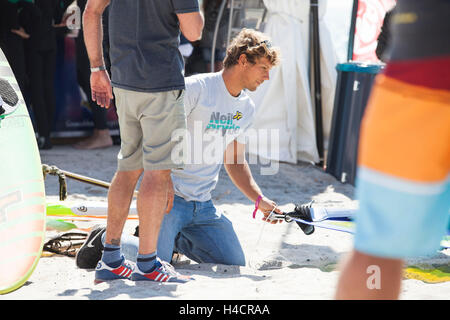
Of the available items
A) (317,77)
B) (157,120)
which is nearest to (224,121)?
(157,120)

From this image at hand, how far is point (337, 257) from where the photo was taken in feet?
10.6

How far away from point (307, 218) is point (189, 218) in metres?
0.60

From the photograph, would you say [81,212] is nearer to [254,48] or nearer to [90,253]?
[90,253]

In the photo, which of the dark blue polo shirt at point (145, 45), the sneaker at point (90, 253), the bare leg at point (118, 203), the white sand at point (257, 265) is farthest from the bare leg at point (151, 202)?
the sneaker at point (90, 253)

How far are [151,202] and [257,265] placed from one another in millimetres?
963

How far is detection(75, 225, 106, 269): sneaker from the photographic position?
9.17 ft

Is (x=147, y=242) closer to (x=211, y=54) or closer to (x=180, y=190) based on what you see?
(x=180, y=190)

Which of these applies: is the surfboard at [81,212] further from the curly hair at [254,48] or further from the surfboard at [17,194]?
the curly hair at [254,48]

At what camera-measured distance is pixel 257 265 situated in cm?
312

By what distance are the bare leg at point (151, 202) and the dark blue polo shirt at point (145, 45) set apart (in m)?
0.34

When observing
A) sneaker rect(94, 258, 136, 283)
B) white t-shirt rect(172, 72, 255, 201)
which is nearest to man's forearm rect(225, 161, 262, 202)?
white t-shirt rect(172, 72, 255, 201)

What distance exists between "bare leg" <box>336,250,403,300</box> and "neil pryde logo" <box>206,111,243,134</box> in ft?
5.81
